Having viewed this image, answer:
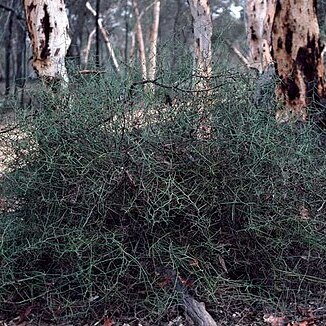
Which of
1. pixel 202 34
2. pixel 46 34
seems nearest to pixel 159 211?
pixel 46 34

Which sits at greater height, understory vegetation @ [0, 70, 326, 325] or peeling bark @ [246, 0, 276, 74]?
peeling bark @ [246, 0, 276, 74]

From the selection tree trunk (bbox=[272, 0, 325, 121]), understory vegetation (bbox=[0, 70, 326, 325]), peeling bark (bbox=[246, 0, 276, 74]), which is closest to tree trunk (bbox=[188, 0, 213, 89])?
understory vegetation (bbox=[0, 70, 326, 325])

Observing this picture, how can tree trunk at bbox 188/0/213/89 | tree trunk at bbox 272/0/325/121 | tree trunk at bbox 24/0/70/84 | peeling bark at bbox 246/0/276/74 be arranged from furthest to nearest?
peeling bark at bbox 246/0/276/74
tree trunk at bbox 272/0/325/121
tree trunk at bbox 24/0/70/84
tree trunk at bbox 188/0/213/89

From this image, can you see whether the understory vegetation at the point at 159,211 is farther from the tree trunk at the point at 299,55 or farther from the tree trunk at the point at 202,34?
the tree trunk at the point at 299,55

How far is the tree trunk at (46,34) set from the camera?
5398 mm

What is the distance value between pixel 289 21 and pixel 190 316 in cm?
331

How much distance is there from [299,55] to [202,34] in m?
2.60

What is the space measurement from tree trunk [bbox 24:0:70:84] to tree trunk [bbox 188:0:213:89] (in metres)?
1.29

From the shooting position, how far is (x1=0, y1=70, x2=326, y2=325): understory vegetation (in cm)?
371

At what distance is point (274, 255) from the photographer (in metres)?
3.94

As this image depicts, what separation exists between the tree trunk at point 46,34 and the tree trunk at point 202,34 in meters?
1.29

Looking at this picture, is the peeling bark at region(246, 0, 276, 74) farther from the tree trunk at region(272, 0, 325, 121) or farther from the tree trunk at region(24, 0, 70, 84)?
the tree trunk at region(24, 0, 70, 84)

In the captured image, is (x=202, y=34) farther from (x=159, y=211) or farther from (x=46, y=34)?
(x=159, y=211)

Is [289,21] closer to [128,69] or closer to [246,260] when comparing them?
[128,69]
